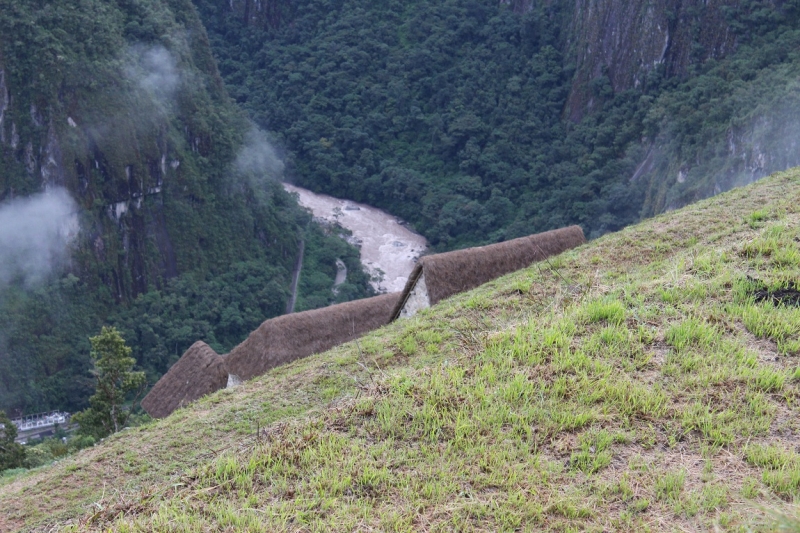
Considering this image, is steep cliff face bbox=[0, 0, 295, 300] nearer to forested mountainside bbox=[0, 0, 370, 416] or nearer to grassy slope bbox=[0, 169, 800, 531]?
forested mountainside bbox=[0, 0, 370, 416]

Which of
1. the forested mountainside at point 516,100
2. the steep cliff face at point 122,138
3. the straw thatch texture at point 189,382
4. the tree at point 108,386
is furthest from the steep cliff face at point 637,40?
the straw thatch texture at point 189,382

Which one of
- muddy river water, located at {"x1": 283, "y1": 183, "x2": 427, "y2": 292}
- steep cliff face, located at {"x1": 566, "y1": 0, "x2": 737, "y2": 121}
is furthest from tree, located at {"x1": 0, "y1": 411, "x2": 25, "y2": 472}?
steep cliff face, located at {"x1": 566, "y1": 0, "x2": 737, "y2": 121}

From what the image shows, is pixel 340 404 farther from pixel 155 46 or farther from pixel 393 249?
pixel 155 46

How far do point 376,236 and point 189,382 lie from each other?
36745 millimetres

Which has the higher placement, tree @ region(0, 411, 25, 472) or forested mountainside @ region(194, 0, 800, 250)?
forested mountainside @ region(194, 0, 800, 250)

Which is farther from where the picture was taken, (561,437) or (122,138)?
(122,138)

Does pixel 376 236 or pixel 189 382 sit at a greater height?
pixel 189 382

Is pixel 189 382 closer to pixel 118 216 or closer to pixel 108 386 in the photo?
pixel 108 386

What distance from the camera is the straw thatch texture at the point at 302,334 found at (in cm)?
1099

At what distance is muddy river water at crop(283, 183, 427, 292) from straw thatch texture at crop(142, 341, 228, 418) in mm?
29741

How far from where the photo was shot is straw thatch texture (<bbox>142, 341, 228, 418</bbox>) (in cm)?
1148

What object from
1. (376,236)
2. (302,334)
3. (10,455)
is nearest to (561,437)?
(302,334)

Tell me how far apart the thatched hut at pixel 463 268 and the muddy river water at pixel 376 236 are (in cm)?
3009

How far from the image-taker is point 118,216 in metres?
43.3
